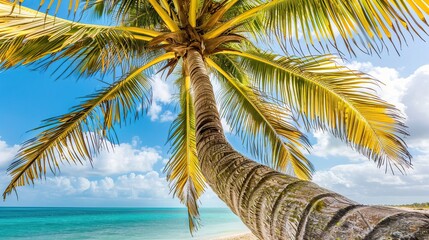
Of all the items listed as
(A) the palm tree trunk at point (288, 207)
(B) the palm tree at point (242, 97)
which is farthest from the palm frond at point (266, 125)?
Result: (A) the palm tree trunk at point (288, 207)

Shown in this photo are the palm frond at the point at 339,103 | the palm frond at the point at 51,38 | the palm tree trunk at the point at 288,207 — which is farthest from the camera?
the palm frond at the point at 339,103

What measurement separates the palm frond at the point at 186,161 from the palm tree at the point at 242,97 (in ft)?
0.07

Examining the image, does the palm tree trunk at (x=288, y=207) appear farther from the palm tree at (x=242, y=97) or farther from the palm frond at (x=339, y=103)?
the palm frond at (x=339, y=103)

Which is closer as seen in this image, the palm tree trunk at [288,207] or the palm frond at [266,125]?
the palm tree trunk at [288,207]

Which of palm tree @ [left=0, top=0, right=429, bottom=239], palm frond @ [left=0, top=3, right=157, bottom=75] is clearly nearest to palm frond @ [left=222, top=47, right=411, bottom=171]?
palm tree @ [left=0, top=0, right=429, bottom=239]

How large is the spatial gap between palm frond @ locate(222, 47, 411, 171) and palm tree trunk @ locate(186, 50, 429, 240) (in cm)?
270

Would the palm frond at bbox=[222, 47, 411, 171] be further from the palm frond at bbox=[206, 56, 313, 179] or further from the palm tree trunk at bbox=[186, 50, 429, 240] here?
the palm tree trunk at bbox=[186, 50, 429, 240]

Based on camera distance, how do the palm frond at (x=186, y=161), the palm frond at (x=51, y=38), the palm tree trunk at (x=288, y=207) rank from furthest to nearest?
the palm frond at (x=186, y=161)
the palm frond at (x=51, y=38)
the palm tree trunk at (x=288, y=207)

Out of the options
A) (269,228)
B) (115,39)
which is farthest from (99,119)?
(269,228)

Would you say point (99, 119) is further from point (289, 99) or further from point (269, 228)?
point (269, 228)

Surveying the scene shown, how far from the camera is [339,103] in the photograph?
467 cm

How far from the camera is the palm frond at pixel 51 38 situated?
10.2 ft

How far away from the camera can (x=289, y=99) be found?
5.03 metres

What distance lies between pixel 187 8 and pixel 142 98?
7.48 ft
